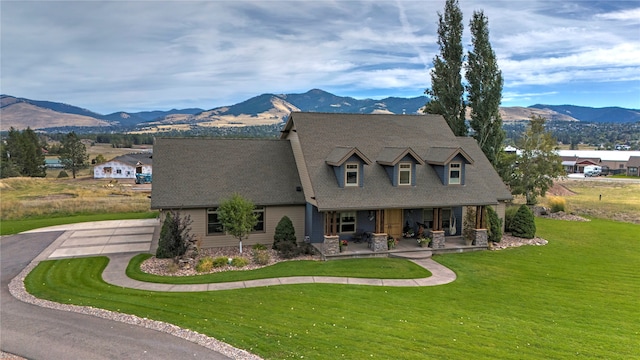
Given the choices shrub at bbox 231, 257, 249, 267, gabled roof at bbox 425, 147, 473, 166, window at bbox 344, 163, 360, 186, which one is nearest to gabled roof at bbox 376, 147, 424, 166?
gabled roof at bbox 425, 147, 473, 166

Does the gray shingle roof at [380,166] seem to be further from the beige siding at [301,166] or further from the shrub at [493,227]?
the shrub at [493,227]

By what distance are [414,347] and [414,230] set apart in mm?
13881

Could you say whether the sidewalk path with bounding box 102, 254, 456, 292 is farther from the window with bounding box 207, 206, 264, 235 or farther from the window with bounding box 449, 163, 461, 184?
the window with bounding box 449, 163, 461, 184

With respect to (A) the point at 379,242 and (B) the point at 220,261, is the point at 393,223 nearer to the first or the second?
(A) the point at 379,242

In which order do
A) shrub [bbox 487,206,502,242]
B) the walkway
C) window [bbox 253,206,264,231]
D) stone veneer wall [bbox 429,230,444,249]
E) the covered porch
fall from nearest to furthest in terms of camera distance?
the walkway → the covered porch → stone veneer wall [bbox 429,230,444,249] → window [bbox 253,206,264,231] → shrub [bbox 487,206,502,242]

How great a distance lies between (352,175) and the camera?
854 inches

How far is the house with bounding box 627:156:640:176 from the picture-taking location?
92.7 metres

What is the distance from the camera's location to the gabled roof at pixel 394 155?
22000 millimetres

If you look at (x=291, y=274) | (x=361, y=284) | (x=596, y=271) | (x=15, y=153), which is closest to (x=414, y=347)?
(x=361, y=284)

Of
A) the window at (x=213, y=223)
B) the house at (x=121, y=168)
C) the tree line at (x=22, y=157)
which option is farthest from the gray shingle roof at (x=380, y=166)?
the tree line at (x=22, y=157)

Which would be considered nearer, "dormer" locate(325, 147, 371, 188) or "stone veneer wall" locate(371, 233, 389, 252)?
"stone veneer wall" locate(371, 233, 389, 252)

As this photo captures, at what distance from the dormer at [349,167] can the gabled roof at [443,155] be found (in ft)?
15.7

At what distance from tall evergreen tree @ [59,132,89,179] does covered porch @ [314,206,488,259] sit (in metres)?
80.3

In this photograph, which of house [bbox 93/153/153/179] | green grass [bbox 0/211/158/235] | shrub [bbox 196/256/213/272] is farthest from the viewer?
house [bbox 93/153/153/179]
